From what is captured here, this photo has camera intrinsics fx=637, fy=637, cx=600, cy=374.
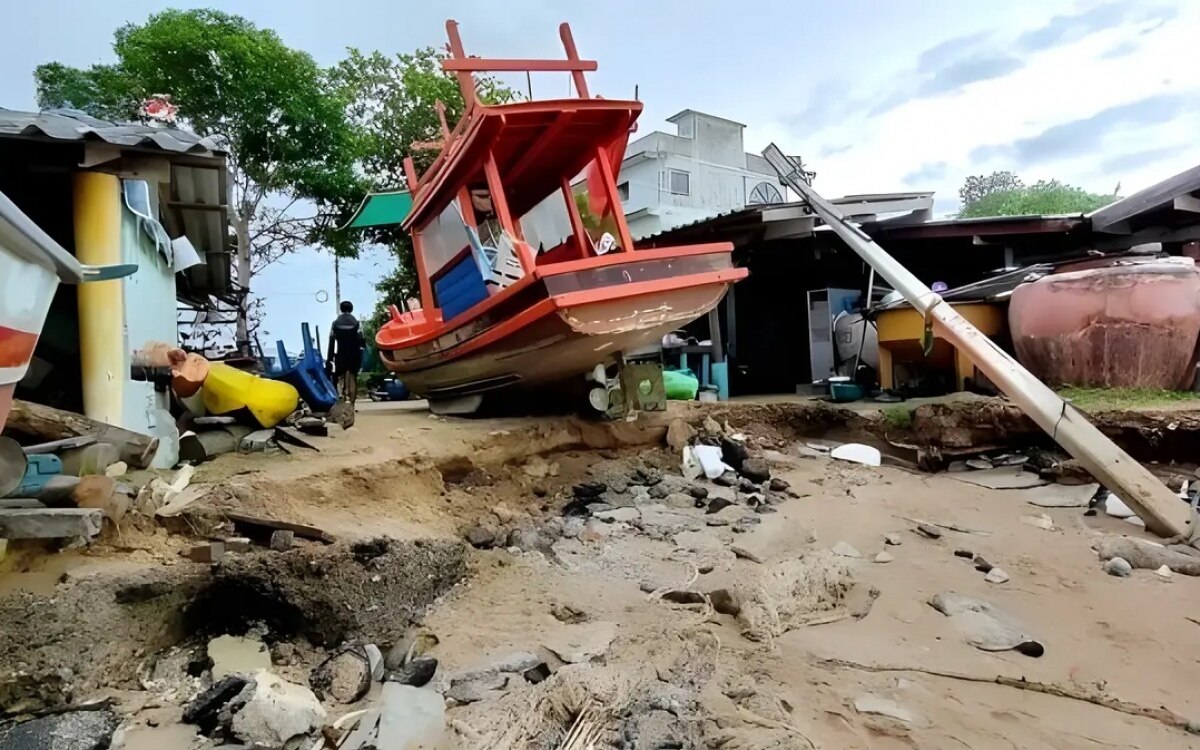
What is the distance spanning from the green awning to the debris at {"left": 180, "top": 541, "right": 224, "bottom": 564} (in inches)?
369

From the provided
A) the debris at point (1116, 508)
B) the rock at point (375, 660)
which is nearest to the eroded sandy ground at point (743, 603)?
the rock at point (375, 660)

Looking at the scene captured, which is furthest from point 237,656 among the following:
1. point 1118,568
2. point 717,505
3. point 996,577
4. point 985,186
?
point 985,186

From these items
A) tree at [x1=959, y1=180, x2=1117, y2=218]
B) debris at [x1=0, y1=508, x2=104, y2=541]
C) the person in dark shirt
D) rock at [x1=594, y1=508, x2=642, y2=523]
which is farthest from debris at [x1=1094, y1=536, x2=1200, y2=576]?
tree at [x1=959, y1=180, x2=1117, y2=218]

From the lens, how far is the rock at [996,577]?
14.5 ft

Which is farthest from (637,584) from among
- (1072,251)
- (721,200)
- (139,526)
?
(721,200)

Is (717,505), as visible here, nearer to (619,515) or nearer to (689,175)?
(619,515)

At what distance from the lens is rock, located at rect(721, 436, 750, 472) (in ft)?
23.0

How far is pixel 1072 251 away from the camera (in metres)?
10.3

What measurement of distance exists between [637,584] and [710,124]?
70.5ft

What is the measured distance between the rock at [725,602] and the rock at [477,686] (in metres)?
1.38

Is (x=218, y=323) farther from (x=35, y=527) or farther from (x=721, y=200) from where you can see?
(x=721, y=200)

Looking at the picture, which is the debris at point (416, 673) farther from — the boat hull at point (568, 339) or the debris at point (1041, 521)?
the debris at point (1041, 521)

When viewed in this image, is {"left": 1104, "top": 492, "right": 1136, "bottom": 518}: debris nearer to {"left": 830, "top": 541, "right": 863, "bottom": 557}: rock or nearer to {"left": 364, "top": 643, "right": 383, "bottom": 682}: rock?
{"left": 830, "top": 541, "right": 863, "bottom": 557}: rock

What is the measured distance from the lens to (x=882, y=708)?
9.02ft
